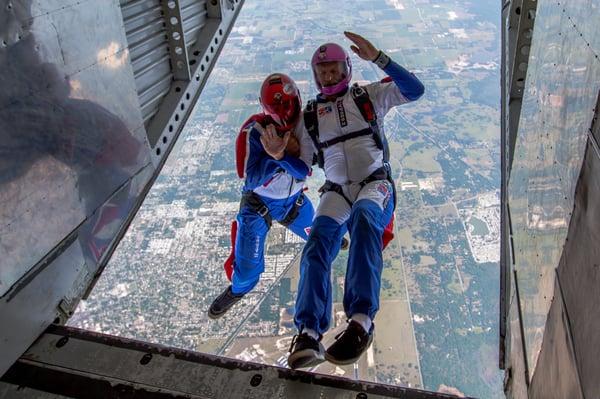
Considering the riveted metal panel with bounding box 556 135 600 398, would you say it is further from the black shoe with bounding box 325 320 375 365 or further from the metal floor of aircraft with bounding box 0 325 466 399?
the black shoe with bounding box 325 320 375 365

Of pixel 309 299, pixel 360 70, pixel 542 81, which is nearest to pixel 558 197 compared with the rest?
pixel 542 81

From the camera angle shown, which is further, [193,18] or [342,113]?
[193,18]

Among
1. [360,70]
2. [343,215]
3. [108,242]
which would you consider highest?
[343,215]

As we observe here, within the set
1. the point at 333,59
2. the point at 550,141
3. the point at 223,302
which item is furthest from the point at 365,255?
the point at 223,302

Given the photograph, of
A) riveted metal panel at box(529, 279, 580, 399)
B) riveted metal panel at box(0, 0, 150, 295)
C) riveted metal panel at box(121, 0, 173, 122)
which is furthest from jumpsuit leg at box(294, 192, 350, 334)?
riveted metal panel at box(121, 0, 173, 122)

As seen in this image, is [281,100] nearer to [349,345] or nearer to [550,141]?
[349,345]

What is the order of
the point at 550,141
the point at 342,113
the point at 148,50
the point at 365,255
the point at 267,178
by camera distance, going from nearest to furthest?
the point at 550,141, the point at 365,255, the point at 342,113, the point at 267,178, the point at 148,50

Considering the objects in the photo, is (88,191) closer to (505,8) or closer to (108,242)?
Answer: (108,242)
